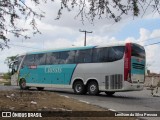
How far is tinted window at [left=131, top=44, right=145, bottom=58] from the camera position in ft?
70.9

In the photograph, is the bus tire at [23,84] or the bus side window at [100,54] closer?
the bus side window at [100,54]

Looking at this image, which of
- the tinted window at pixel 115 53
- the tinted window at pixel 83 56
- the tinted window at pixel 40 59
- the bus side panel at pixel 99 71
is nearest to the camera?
the tinted window at pixel 115 53

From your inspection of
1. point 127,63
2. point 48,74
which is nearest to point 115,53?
point 127,63

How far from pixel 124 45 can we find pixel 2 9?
13.9 meters

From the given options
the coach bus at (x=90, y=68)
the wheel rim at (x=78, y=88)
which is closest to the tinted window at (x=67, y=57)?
the coach bus at (x=90, y=68)

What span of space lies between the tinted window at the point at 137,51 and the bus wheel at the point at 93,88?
3117 millimetres

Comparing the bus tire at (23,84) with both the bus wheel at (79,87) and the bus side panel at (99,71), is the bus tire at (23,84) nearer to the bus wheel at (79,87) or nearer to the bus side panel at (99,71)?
the bus side panel at (99,71)

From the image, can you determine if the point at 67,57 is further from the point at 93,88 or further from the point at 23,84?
the point at 23,84

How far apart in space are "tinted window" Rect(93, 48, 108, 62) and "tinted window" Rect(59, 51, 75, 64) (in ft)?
6.74

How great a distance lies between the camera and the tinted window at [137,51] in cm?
2162

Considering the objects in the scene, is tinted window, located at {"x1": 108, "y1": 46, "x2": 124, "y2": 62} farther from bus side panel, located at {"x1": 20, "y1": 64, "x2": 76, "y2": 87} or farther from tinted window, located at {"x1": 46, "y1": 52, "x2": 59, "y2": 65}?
tinted window, located at {"x1": 46, "y1": 52, "x2": 59, "y2": 65}

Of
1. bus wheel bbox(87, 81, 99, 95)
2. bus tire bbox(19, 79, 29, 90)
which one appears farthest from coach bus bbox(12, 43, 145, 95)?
bus tire bbox(19, 79, 29, 90)

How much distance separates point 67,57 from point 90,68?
2.45 m

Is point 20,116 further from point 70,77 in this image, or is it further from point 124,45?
point 70,77
